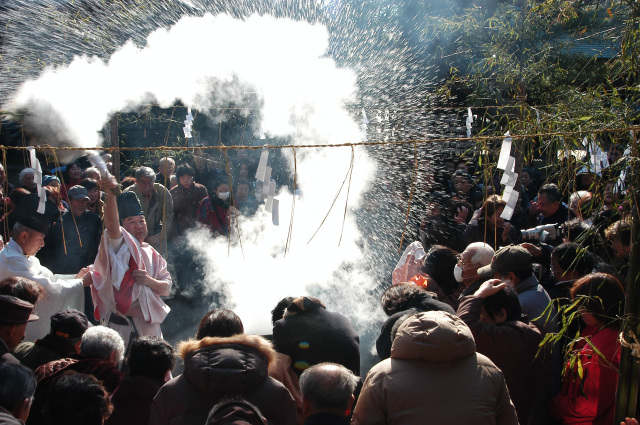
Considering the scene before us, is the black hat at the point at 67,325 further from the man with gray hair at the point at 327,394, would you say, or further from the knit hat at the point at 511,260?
the knit hat at the point at 511,260

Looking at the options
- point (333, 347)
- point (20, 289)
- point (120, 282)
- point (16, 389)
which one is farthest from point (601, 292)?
point (20, 289)

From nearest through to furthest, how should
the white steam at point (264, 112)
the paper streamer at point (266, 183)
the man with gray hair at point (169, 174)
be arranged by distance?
the paper streamer at point (266, 183)
the white steam at point (264, 112)
the man with gray hair at point (169, 174)

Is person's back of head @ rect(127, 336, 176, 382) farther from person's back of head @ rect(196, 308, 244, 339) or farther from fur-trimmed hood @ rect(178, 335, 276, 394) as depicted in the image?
fur-trimmed hood @ rect(178, 335, 276, 394)

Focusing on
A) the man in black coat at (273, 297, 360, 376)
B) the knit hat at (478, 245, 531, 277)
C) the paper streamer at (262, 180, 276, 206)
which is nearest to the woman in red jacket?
the knit hat at (478, 245, 531, 277)

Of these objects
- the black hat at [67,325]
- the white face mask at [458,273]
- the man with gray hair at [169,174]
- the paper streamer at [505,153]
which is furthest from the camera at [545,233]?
the man with gray hair at [169,174]

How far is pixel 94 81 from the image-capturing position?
5418 millimetres

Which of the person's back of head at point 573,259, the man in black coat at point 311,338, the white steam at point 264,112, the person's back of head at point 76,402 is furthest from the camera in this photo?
the white steam at point 264,112

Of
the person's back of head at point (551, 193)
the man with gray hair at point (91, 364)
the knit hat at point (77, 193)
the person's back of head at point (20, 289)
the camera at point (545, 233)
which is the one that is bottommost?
the man with gray hair at point (91, 364)

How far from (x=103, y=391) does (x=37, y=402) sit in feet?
1.46

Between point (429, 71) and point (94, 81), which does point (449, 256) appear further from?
point (429, 71)

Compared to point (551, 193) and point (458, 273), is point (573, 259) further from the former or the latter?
point (551, 193)

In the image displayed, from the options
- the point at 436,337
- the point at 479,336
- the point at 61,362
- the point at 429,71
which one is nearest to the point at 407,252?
the point at 479,336

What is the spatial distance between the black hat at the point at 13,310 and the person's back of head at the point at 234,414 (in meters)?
1.51

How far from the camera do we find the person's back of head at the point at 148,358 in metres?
2.78
